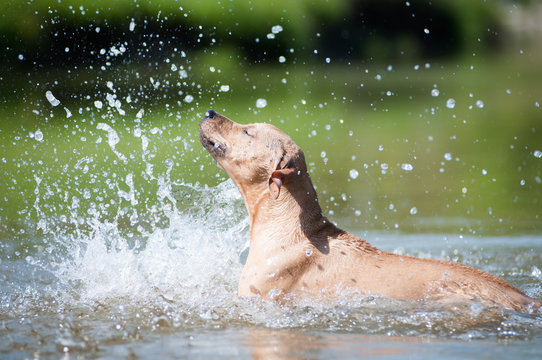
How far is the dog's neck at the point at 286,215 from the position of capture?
641 cm

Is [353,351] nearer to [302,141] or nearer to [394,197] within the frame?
[394,197]

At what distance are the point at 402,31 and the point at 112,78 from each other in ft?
71.5

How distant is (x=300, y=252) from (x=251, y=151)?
0.96 meters

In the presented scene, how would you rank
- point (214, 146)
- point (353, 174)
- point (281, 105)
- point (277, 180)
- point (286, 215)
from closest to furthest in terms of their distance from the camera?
1. point (277, 180)
2. point (286, 215)
3. point (214, 146)
4. point (353, 174)
5. point (281, 105)

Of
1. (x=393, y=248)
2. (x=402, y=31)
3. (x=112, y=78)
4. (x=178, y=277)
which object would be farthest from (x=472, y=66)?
(x=178, y=277)

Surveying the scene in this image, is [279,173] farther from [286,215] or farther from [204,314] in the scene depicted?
[204,314]

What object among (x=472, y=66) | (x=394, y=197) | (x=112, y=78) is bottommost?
(x=394, y=197)

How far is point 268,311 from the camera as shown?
19.1ft

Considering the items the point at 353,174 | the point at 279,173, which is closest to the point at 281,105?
the point at 353,174

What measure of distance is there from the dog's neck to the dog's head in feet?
0.32

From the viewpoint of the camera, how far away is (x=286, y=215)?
646 cm

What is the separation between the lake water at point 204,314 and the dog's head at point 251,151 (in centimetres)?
103

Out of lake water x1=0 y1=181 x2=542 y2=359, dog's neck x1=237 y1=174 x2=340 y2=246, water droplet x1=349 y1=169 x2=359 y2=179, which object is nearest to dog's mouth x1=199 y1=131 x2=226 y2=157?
dog's neck x1=237 y1=174 x2=340 y2=246

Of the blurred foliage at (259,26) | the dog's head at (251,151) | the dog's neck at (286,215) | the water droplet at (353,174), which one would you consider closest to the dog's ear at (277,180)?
the dog's head at (251,151)
